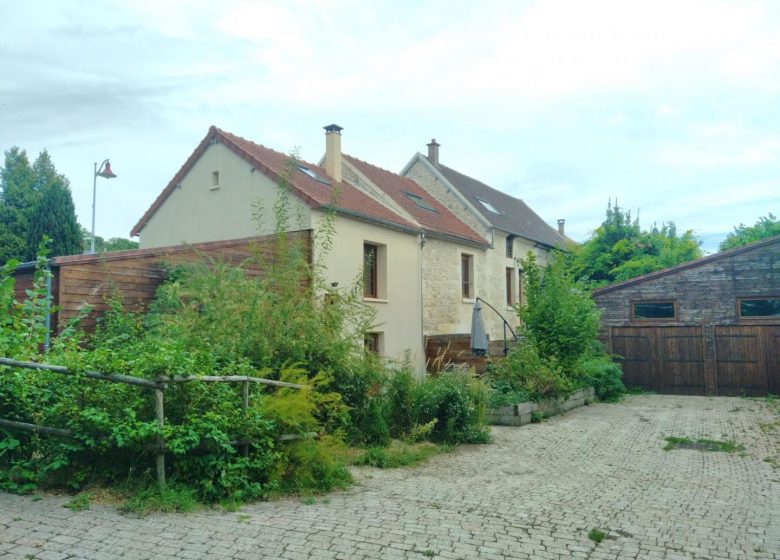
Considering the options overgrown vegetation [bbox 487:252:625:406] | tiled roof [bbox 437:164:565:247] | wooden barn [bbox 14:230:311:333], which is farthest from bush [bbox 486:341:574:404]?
tiled roof [bbox 437:164:565:247]

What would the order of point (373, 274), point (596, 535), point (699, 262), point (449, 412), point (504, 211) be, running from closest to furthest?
1. point (596, 535)
2. point (449, 412)
3. point (373, 274)
4. point (699, 262)
5. point (504, 211)

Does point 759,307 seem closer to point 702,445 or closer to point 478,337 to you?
point 478,337

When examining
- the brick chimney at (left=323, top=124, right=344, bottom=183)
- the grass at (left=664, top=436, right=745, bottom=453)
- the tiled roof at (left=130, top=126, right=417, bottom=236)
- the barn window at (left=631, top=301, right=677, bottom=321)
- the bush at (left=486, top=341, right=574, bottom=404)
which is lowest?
the grass at (left=664, top=436, right=745, bottom=453)

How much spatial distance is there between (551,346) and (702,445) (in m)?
4.84

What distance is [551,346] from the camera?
46.7 ft

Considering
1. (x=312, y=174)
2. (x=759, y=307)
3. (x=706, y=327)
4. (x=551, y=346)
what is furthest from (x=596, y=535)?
(x=759, y=307)

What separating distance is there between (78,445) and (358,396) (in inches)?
151

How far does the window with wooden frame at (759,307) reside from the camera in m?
17.0

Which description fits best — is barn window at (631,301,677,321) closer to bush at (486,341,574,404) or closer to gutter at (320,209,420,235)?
bush at (486,341,574,404)

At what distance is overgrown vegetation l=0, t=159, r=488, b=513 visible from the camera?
5305mm

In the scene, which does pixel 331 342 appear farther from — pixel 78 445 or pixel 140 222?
pixel 140 222

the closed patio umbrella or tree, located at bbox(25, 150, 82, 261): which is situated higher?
tree, located at bbox(25, 150, 82, 261)

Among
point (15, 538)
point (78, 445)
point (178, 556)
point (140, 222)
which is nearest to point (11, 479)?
point (78, 445)

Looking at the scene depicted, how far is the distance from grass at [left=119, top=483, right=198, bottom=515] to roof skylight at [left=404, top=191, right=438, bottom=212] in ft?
52.9
